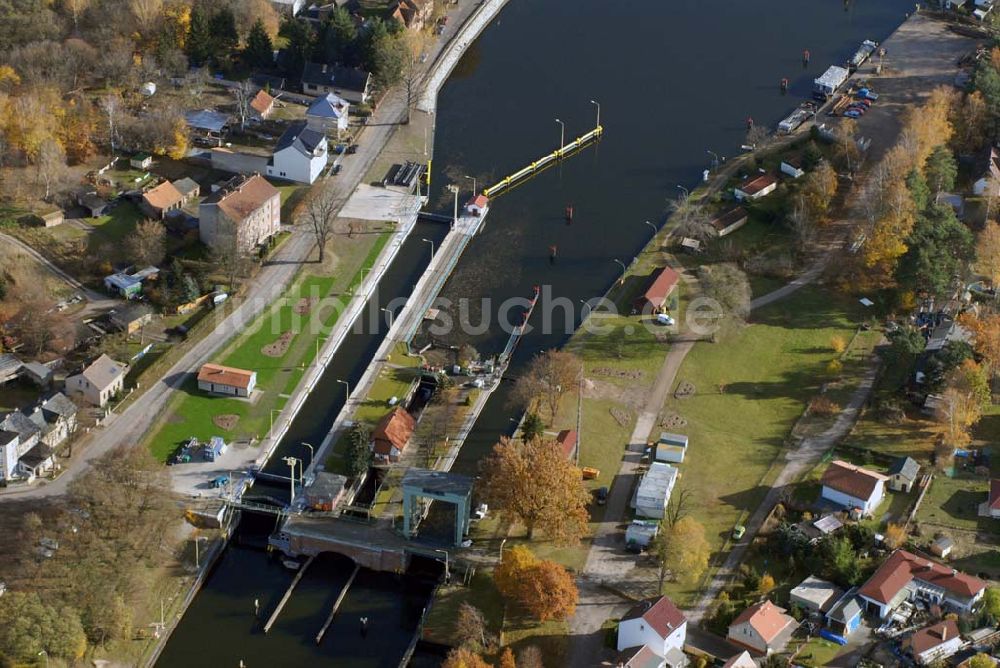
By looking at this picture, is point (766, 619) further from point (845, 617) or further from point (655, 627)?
point (655, 627)

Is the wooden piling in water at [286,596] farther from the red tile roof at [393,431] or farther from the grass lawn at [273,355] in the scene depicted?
the grass lawn at [273,355]

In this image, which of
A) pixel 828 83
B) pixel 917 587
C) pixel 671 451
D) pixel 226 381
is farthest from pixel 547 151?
pixel 917 587

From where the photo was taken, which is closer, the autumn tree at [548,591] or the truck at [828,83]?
the autumn tree at [548,591]

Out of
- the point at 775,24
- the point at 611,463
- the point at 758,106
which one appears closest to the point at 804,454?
the point at 611,463

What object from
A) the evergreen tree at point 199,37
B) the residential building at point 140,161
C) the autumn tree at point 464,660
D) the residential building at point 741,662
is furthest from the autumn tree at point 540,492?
the evergreen tree at point 199,37

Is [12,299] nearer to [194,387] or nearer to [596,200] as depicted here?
[194,387]

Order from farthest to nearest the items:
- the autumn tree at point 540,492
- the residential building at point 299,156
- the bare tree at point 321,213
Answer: the residential building at point 299,156
the bare tree at point 321,213
the autumn tree at point 540,492
